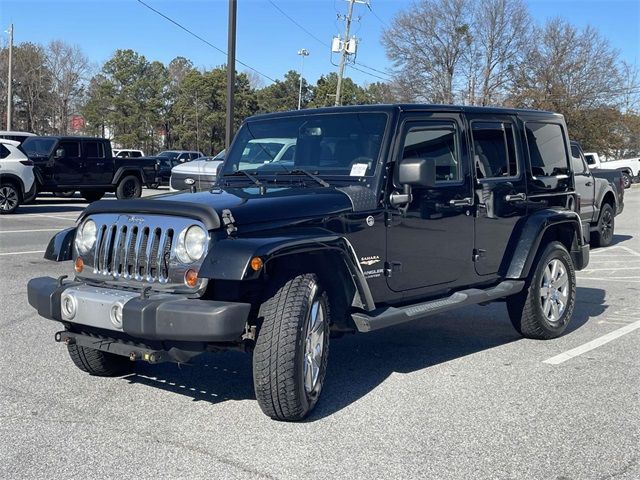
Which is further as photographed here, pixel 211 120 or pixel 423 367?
pixel 211 120

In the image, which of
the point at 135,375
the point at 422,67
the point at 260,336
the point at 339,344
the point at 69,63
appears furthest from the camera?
the point at 69,63

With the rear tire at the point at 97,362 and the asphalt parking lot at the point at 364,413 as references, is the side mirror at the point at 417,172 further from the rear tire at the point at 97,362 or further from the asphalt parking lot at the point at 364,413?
the rear tire at the point at 97,362

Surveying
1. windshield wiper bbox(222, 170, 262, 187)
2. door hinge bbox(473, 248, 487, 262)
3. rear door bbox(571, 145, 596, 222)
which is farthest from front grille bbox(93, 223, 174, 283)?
rear door bbox(571, 145, 596, 222)

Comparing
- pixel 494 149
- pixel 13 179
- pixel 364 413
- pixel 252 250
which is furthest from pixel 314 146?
pixel 13 179

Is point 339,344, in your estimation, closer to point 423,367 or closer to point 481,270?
point 423,367

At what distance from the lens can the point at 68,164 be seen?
71.3 feet

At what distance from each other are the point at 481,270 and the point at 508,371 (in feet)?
2.84

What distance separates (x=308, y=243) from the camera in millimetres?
4492

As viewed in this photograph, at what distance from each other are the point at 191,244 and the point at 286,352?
820 mm

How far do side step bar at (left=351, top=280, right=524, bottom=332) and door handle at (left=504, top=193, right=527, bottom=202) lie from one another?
678 mm

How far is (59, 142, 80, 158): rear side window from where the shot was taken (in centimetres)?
2170

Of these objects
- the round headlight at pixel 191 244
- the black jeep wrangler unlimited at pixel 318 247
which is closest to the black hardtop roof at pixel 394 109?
the black jeep wrangler unlimited at pixel 318 247

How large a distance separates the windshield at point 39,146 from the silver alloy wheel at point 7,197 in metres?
3.50

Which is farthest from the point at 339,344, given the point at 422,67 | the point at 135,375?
the point at 422,67
